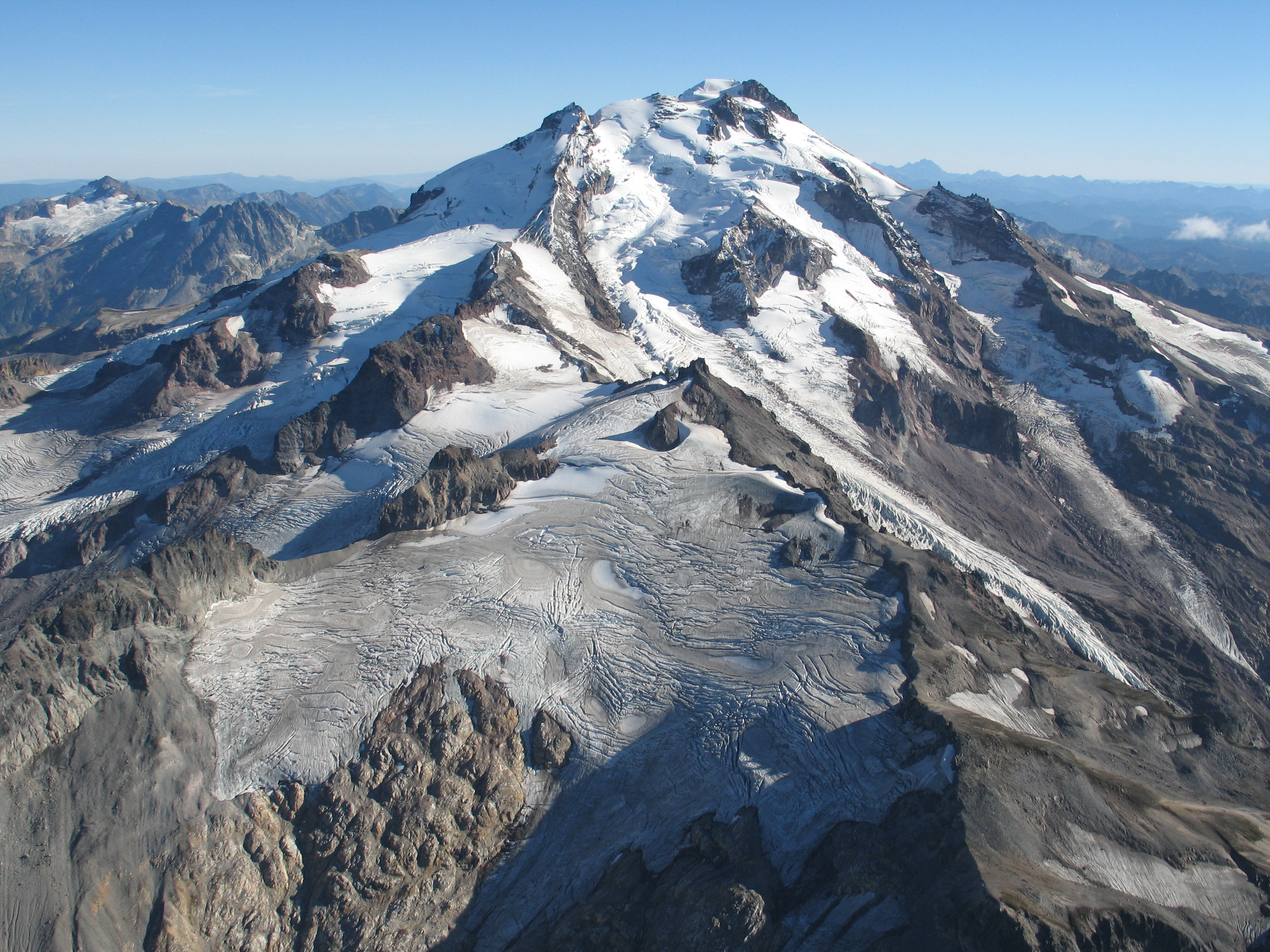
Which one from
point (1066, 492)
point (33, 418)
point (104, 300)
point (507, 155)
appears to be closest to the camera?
point (33, 418)

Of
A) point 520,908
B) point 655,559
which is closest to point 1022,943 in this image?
point 520,908

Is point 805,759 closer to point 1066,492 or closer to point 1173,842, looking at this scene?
point 1173,842

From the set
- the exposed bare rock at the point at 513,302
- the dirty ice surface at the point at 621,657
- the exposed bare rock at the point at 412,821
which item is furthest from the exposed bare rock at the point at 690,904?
the exposed bare rock at the point at 513,302

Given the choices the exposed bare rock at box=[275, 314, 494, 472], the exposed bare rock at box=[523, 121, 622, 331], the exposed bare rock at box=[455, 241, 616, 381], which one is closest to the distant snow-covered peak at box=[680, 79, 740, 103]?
the exposed bare rock at box=[523, 121, 622, 331]

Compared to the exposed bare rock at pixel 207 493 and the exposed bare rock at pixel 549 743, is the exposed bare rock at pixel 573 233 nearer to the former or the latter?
the exposed bare rock at pixel 207 493

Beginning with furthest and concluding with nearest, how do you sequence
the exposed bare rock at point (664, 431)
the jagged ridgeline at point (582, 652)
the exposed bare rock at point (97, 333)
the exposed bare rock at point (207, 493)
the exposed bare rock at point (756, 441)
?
1. the exposed bare rock at point (97, 333)
2. the exposed bare rock at point (207, 493)
3. the exposed bare rock at point (756, 441)
4. the exposed bare rock at point (664, 431)
5. the jagged ridgeline at point (582, 652)
